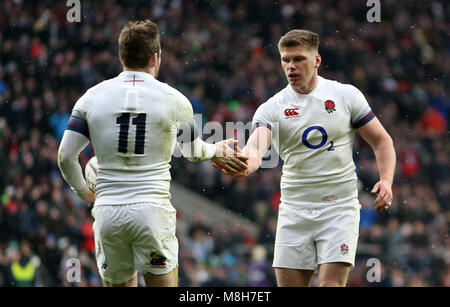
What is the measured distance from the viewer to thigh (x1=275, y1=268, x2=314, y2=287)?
5730mm

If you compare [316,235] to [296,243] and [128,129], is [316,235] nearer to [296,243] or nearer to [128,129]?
[296,243]

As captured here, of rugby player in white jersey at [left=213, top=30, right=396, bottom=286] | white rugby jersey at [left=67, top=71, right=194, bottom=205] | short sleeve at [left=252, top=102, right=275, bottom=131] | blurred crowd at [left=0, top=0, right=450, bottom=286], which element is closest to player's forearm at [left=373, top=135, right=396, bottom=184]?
rugby player in white jersey at [left=213, top=30, right=396, bottom=286]

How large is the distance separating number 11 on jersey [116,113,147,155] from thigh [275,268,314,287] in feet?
5.22

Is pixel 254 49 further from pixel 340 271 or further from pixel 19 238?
pixel 340 271

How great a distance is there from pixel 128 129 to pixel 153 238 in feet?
2.14

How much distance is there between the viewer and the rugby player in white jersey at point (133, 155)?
4.80 meters

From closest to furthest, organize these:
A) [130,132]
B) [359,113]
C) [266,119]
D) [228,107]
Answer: [130,132] < [359,113] < [266,119] < [228,107]

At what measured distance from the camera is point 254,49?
15.9 meters

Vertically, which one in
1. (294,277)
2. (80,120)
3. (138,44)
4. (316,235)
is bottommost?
(294,277)

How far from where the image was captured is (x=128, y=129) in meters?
4.78

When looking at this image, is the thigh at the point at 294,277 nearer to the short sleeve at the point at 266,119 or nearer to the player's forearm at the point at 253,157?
the player's forearm at the point at 253,157

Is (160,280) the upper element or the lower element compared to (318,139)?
lower

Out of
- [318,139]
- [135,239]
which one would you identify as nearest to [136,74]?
[135,239]
